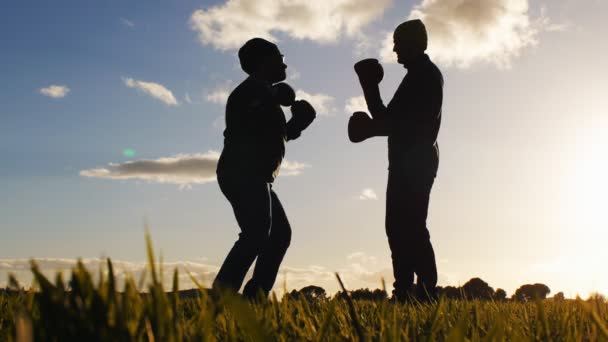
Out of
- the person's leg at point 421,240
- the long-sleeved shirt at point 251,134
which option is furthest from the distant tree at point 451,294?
the long-sleeved shirt at point 251,134

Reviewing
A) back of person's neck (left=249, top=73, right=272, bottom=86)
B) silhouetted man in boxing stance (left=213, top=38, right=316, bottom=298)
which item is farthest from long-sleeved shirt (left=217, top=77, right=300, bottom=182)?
back of person's neck (left=249, top=73, right=272, bottom=86)

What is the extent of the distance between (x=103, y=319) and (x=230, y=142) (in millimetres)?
3964

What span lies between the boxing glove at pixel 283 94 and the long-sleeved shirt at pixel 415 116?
0.94 metres

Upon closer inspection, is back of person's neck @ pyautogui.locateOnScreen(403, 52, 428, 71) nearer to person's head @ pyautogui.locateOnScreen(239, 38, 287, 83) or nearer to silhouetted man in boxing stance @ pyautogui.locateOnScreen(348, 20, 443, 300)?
silhouetted man in boxing stance @ pyautogui.locateOnScreen(348, 20, 443, 300)

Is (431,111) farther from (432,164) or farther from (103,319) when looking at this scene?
(103,319)

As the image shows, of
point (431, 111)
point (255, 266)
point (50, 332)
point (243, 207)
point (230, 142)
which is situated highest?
point (431, 111)

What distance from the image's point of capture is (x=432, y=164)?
530 cm

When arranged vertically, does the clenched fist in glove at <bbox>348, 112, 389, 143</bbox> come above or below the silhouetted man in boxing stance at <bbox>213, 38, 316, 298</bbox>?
above

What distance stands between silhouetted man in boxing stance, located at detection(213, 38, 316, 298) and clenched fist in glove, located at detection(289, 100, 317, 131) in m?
0.16

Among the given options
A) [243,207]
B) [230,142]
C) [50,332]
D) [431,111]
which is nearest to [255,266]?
[243,207]

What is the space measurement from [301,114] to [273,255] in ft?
4.29

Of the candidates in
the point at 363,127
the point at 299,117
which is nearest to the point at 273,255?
the point at 299,117

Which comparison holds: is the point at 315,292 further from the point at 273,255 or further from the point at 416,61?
the point at 416,61

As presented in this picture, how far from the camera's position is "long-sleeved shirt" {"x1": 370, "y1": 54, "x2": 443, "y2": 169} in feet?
17.2
